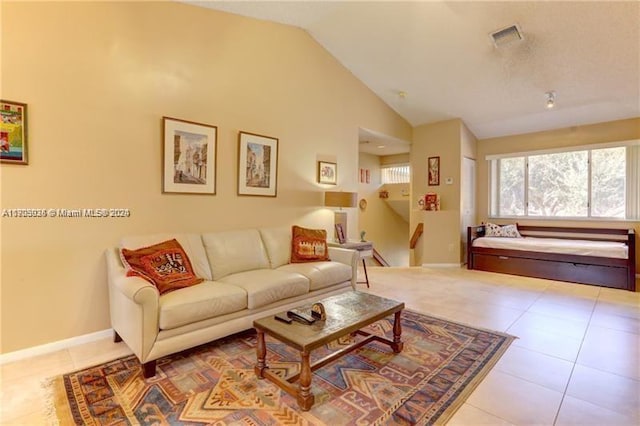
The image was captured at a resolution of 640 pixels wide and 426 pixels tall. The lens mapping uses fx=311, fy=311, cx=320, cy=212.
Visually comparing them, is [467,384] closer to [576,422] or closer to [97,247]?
[576,422]

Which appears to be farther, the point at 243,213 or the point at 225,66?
the point at 243,213

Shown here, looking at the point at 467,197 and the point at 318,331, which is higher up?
the point at 467,197

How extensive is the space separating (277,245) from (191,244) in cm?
98

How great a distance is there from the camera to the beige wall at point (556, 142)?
4.91 metres

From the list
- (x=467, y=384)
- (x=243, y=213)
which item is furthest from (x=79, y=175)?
(x=467, y=384)

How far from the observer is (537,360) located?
7.59 feet

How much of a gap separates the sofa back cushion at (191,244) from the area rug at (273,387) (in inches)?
26.9

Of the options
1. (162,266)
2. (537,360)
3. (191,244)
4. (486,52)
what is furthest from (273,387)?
(486,52)

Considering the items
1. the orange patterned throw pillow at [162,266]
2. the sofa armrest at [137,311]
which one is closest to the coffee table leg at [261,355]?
the sofa armrest at [137,311]

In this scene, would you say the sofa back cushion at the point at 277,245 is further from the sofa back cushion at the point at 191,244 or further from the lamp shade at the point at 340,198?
the lamp shade at the point at 340,198

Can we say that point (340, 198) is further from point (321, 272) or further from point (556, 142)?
point (556, 142)

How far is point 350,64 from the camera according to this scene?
15.7ft

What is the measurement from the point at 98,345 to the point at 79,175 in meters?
1.40

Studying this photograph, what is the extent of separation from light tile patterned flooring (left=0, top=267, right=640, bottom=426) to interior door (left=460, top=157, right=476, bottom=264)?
1639 mm
